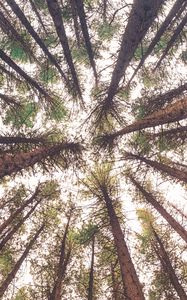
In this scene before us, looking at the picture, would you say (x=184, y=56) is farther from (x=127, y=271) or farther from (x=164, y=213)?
(x=127, y=271)

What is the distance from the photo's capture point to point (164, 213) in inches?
427

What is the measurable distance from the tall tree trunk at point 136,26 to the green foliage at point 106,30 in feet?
11.7

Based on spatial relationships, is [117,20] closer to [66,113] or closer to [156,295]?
[66,113]

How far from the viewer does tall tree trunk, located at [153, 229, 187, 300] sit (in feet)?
30.3

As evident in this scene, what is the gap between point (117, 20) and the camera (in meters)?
11.5

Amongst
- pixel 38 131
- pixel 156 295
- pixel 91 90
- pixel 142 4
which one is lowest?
pixel 142 4

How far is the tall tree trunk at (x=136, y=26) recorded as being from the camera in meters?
6.13

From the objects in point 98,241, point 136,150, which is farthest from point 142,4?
point 98,241

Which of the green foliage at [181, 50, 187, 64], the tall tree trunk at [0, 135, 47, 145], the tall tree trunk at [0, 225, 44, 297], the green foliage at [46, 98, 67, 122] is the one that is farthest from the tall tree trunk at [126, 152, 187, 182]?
the tall tree trunk at [0, 225, 44, 297]

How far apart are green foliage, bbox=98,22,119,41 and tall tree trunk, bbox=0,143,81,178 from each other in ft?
15.2

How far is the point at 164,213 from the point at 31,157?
5410 mm

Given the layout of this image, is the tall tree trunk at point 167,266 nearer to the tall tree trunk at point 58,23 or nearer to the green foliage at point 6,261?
the green foliage at point 6,261

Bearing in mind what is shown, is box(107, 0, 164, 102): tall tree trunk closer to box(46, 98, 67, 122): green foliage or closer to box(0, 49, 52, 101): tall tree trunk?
box(0, 49, 52, 101): tall tree trunk

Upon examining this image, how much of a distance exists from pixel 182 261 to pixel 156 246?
3.51ft
